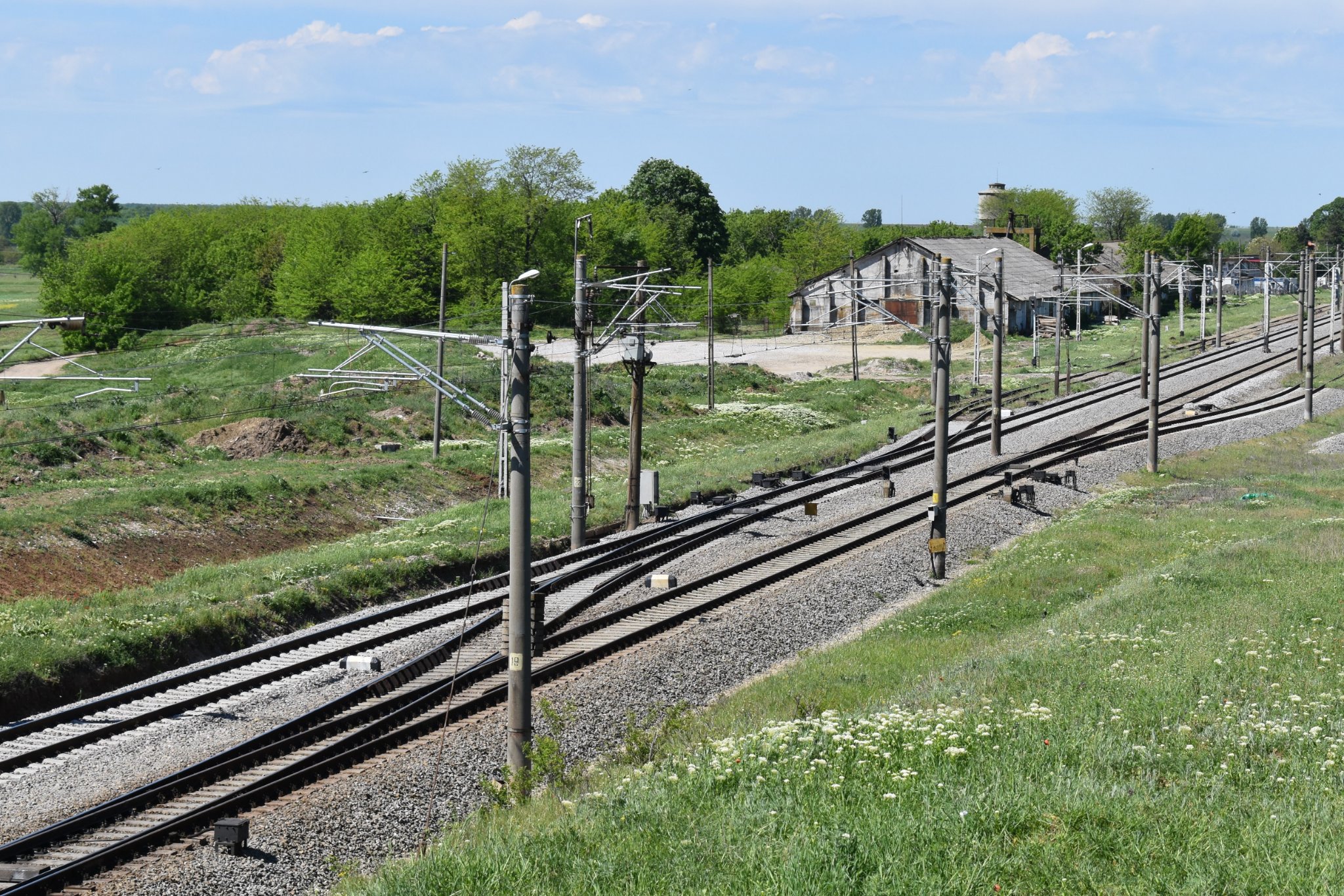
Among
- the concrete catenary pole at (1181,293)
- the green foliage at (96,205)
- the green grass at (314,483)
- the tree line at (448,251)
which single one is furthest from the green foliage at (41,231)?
the concrete catenary pole at (1181,293)

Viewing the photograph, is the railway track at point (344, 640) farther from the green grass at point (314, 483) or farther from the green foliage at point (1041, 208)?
the green foliage at point (1041, 208)

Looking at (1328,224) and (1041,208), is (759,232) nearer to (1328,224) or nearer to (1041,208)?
(1041,208)

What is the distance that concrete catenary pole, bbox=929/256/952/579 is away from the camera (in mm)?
27250

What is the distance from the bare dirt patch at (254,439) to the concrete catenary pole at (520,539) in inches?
1317

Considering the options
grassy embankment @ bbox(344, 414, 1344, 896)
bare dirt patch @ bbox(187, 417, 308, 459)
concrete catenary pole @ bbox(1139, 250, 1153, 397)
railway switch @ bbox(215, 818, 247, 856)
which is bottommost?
railway switch @ bbox(215, 818, 247, 856)

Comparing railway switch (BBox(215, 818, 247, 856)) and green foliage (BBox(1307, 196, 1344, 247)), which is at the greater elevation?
green foliage (BBox(1307, 196, 1344, 247))

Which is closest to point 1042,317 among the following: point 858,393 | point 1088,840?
point 858,393

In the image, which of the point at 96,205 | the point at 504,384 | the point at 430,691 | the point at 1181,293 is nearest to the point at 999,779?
the point at 430,691

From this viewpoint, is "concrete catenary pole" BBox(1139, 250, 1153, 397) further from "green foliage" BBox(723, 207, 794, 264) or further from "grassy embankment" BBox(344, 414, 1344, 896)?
"green foliage" BBox(723, 207, 794, 264)

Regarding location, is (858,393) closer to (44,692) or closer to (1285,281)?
(44,692)

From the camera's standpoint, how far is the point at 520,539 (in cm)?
1409

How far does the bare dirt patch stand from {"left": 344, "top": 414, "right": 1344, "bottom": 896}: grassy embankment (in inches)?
1195

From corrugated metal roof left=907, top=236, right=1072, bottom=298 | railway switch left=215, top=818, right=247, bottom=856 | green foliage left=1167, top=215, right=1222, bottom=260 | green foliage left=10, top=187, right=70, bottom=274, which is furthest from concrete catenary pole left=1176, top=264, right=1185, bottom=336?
green foliage left=10, top=187, right=70, bottom=274

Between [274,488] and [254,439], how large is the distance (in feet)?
39.2
